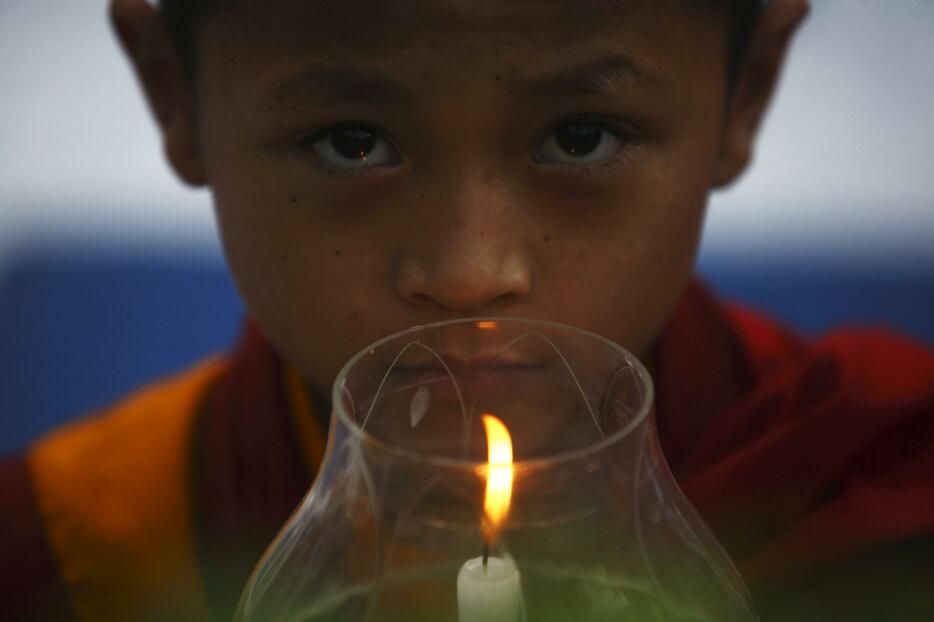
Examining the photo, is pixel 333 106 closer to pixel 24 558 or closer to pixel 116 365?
pixel 24 558

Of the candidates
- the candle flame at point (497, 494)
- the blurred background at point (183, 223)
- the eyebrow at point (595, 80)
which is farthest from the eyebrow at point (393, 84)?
the blurred background at point (183, 223)

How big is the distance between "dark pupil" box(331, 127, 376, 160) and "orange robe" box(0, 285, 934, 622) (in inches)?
10.4

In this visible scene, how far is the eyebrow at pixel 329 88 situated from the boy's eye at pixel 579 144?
8 cm

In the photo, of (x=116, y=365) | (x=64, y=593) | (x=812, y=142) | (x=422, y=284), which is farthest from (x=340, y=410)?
(x=812, y=142)

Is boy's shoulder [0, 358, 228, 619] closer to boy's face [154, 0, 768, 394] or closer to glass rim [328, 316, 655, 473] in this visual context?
boy's face [154, 0, 768, 394]

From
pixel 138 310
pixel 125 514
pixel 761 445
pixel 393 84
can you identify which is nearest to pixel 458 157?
pixel 393 84

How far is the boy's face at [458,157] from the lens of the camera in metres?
0.52

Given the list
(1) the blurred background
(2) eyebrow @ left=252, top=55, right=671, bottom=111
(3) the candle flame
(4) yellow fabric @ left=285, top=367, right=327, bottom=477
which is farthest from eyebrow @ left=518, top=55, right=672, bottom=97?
(1) the blurred background

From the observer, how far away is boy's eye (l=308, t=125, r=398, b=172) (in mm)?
568

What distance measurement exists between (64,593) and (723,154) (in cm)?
54

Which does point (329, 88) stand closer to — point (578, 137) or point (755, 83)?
point (578, 137)

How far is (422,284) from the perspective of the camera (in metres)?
0.53

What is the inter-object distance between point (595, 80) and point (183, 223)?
100cm

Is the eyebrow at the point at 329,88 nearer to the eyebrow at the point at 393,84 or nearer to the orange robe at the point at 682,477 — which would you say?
the eyebrow at the point at 393,84
